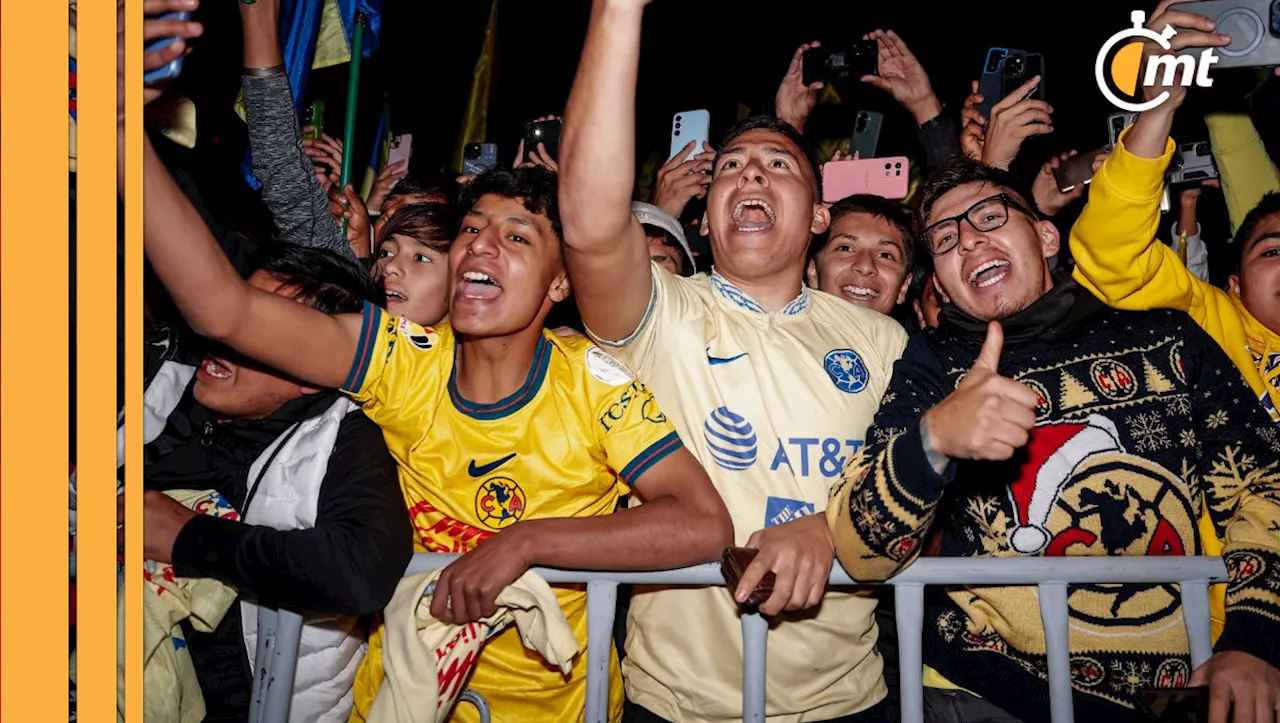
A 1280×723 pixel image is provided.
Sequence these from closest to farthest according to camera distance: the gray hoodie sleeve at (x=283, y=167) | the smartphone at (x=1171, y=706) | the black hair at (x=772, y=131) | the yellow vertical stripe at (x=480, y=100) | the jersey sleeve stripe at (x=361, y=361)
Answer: the smartphone at (x=1171, y=706), the jersey sleeve stripe at (x=361, y=361), the black hair at (x=772, y=131), the gray hoodie sleeve at (x=283, y=167), the yellow vertical stripe at (x=480, y=100)

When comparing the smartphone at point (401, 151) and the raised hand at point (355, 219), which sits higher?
the smartphone at point (401, 151)

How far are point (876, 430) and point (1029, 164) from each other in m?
4.21

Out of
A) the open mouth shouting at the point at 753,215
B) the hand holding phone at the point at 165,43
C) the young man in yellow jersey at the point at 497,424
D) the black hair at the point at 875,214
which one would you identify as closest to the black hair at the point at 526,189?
the young man in yellow jersey at the point at 497,424

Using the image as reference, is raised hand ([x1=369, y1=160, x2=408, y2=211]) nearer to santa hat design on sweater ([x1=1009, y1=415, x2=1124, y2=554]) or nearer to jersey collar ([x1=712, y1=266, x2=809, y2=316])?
jersey collar ([x1=712, y1=266, x2=809, y2=316])

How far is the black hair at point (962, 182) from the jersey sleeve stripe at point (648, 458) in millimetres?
1101

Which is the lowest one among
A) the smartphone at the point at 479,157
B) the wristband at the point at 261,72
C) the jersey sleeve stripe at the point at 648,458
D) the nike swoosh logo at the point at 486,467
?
the nike swoosh logo at the point at 486,467

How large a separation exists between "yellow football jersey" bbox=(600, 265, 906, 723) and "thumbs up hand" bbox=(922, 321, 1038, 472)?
439 millimetres

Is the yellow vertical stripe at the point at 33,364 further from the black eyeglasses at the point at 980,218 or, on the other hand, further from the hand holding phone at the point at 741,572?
the black eyeglasses at the point at 980,218

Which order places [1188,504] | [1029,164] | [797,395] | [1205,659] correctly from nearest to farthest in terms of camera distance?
[1205,659] < [1188,504] < [797,395] < [1029,164]

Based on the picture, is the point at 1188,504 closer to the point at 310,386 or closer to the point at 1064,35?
the point at 310,386

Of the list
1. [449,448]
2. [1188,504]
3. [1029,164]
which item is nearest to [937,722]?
[1188,504]

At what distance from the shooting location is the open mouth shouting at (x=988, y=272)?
240 cm

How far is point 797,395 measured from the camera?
225 cm

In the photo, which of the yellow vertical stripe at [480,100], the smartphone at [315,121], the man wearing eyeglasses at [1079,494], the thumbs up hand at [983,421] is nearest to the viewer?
the thumbs up hand at [983,421]
